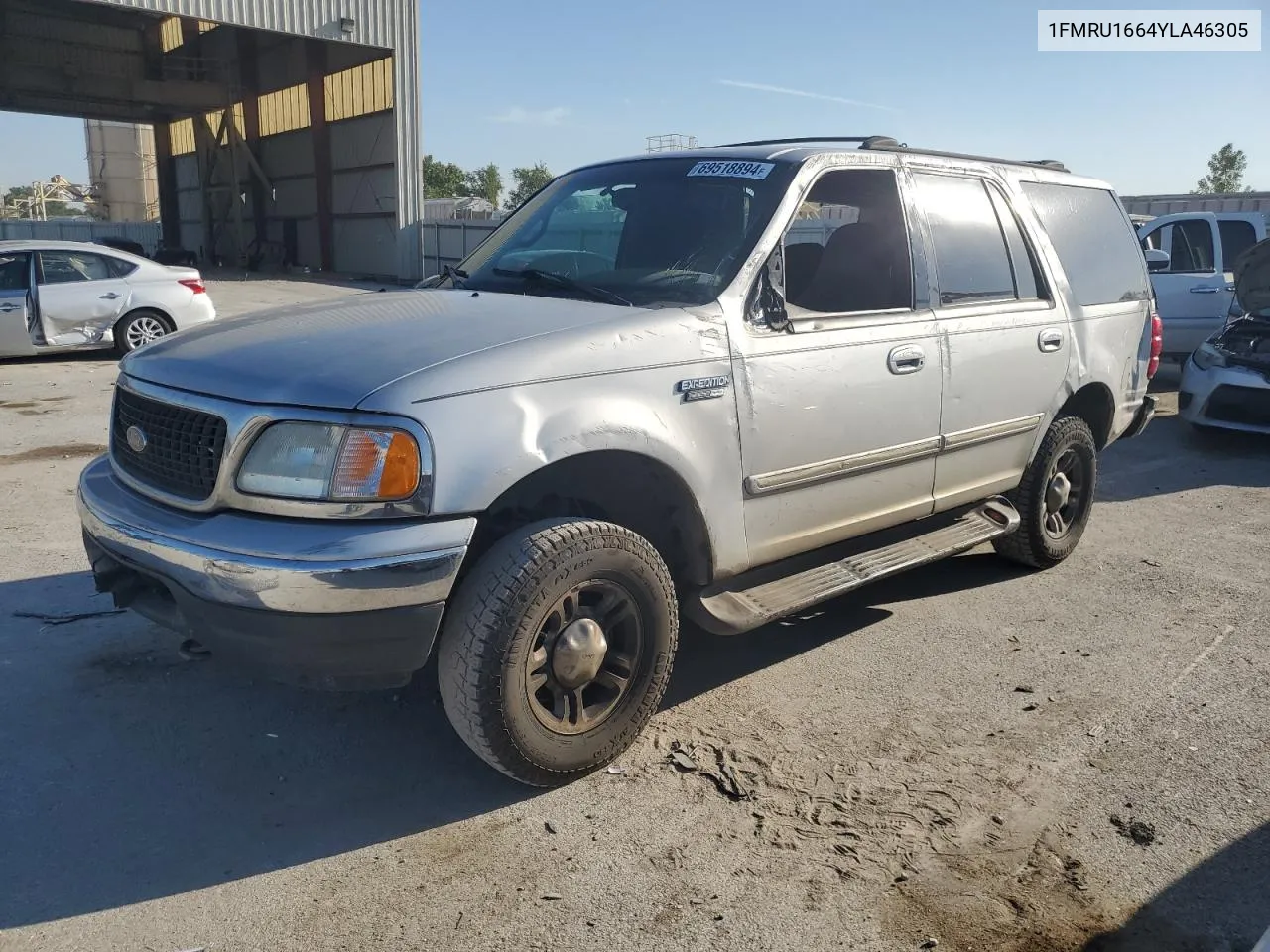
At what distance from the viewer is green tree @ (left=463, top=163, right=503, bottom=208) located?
104062 mm

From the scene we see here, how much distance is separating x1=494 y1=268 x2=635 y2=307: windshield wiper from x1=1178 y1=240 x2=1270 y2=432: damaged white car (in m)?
7.02

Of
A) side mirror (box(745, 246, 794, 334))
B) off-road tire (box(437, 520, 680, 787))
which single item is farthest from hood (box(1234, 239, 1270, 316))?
off-road tire (box(437, 520, 680, 787))

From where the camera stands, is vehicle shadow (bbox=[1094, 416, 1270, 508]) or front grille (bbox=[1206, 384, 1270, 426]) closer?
vehicle shadow (bbox=[1094, 416, 1270, 508])

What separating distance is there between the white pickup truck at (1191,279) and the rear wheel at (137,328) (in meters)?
11.1

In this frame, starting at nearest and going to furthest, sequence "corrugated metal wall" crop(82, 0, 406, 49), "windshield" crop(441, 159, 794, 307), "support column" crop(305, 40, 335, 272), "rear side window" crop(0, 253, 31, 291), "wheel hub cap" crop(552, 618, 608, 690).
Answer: "wheel hub cap" crop(552, 618, 608, 690), "windshield" crop(441, 159, 794, 307), "rear side window" crop(0, 253, 31, 291), "corrugated metal wall" crop(82, 0, 406, 49), "support column" crop(305, 40, 335, 272)

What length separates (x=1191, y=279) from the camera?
11.6 m

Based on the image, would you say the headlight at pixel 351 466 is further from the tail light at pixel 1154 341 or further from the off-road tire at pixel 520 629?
the tail light at pixel 1154 341

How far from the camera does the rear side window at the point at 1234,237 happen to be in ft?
39.6

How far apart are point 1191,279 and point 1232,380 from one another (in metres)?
3.55

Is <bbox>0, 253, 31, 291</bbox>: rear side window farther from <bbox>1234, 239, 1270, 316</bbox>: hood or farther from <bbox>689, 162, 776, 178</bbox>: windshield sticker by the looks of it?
<bbox>1234, 239, 1270, 316</bbox>: hood

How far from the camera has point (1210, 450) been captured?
29.2 ft

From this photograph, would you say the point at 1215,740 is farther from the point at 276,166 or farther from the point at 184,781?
the point at 276,166

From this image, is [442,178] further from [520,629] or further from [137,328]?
[520,629]

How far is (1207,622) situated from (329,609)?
159 inches
